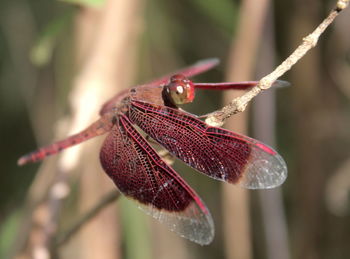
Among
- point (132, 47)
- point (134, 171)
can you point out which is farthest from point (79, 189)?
point (134, 171)

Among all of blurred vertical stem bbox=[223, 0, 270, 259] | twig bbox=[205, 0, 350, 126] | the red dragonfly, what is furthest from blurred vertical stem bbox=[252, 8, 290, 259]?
twig bbox=[205, 0, 350, 126]

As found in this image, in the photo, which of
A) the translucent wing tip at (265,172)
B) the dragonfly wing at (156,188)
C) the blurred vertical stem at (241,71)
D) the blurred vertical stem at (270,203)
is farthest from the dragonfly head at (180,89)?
the blurred vertical stem at (270,203)

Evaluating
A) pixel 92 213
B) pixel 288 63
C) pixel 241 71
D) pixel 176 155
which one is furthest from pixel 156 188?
pixel 241 71

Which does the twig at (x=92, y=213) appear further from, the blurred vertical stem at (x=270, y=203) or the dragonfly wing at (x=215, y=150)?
the blurred vertical stem at (x=270, y=203)

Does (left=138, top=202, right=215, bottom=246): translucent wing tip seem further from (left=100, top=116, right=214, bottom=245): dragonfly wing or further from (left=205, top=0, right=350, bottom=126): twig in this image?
(left=205, top=0, right=350, bottom=126): twig

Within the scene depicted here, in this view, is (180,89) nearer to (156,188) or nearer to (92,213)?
(156,188)

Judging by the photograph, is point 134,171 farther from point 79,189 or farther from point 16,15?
point 16,15
